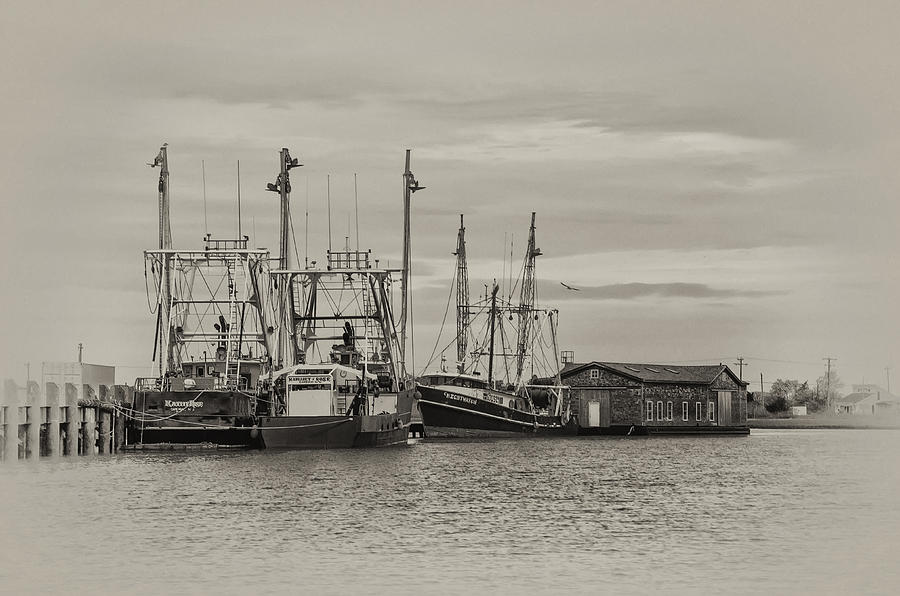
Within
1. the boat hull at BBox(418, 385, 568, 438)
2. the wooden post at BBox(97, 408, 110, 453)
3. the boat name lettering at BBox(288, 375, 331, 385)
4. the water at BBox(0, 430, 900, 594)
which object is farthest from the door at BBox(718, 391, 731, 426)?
the wooden post at BBox(97, 408, 110, 453)

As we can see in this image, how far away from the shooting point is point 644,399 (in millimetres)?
118875

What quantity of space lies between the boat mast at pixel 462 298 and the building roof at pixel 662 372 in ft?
35.0

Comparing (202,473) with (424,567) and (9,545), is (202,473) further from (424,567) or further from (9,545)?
(424,567)

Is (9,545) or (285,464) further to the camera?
(285,464)

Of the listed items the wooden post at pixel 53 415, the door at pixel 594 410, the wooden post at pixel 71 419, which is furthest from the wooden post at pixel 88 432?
the door at pixel 594 410

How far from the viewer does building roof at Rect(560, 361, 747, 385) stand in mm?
119375

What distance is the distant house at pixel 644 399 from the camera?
118250 millimetres

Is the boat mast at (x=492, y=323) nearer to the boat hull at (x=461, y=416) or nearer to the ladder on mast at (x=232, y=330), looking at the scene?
the boat hull at (x=461, y=416)

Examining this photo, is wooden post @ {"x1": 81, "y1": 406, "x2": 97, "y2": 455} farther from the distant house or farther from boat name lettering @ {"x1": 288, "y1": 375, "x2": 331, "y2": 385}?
the distant house

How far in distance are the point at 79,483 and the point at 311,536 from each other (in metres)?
16.9

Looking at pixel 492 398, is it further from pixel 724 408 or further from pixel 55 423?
pixel 55 423

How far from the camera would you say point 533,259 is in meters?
121

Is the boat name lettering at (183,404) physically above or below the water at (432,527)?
above

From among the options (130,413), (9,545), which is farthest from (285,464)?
(9,545)
